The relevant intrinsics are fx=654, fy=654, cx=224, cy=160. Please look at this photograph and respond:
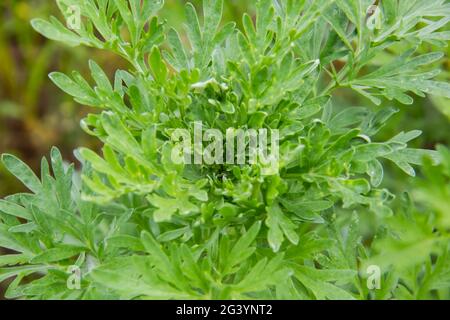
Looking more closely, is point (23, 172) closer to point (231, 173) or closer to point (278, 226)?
point (231, 173)

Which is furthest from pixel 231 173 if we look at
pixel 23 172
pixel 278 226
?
pixel 23 172

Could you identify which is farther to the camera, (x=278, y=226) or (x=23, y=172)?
(x=23, y=172)

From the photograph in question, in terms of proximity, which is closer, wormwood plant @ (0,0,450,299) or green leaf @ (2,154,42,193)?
wormwood plant @ (0,0,450,299)

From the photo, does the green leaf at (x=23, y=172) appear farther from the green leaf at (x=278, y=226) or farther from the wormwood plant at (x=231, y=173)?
the green leaf at (x=278, y=226)

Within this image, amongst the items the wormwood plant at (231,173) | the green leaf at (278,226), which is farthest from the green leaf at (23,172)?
the green leaf at (278,226)

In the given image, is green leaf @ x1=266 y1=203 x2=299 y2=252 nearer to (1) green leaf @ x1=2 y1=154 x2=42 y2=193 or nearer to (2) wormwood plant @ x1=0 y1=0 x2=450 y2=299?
(2) wormwood plant @ x1=0 y1=0 x2=450 y2=299

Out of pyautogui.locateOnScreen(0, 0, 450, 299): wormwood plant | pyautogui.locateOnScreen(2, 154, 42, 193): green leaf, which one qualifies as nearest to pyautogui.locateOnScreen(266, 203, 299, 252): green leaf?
pyautogui.locateOnScreen(0, 0, 450, 299): wormwood plant

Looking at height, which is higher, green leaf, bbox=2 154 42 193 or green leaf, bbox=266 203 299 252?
green leaf, bbox=2 154 42 193

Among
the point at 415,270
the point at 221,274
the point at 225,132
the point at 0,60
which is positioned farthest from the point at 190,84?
the point at 0,60
